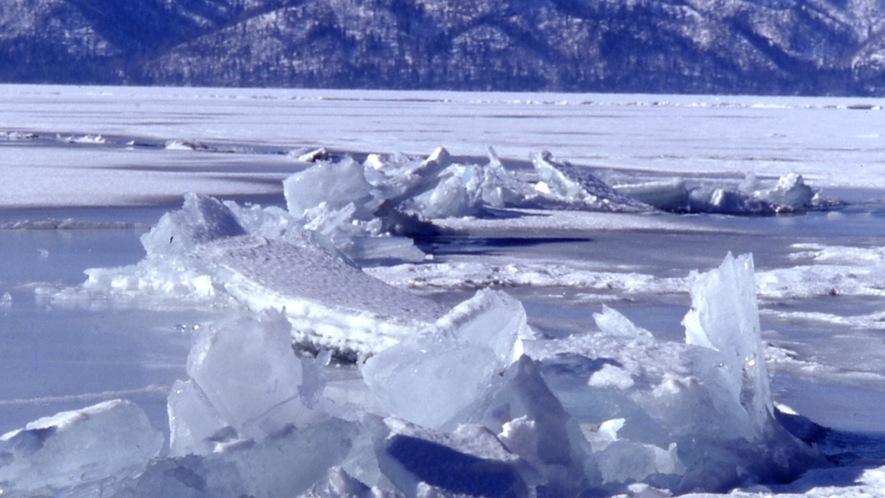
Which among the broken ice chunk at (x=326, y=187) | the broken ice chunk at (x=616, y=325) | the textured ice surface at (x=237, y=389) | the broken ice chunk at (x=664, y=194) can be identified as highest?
the textured ice surface at (x=237, y=389)

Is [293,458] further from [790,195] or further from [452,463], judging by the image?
[790,195]

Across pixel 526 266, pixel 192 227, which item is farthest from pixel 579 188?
pixel 192 227

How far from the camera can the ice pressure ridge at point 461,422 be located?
72.2 inches

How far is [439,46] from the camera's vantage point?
10000 centimetres

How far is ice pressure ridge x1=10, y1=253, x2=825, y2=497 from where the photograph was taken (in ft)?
6.02

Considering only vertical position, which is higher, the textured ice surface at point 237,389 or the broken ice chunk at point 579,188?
the textured ice surface at point 237,389

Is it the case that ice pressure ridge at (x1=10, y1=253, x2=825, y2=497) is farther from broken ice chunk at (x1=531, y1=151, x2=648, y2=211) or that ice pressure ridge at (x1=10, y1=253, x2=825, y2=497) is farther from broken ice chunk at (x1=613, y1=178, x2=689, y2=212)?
broken ice chunk at (x1=613, y1=178, x2=689, y2=212)

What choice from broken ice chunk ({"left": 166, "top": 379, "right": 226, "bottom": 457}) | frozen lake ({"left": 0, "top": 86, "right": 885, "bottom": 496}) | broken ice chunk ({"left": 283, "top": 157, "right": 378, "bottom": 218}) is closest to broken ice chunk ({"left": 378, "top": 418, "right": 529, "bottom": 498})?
broken ice chunk ({"left": 166, "top": 379, "right": 226, "bottom": 457})

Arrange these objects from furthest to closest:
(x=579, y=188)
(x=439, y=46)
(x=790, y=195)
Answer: (x=439, y=46)
(x=579, y=188)
(x=790, y=195)

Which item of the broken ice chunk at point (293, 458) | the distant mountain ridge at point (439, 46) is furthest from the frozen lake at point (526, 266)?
the distant mountain ridge at point (439, 46)

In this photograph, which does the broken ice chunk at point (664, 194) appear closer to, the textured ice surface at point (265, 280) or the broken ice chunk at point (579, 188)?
the broken ice chunk at point (579, 188)

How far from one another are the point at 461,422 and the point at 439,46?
99.6 m

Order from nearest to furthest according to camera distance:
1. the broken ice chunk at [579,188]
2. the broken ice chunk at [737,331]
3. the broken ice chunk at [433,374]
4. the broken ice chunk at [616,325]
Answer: the broken ice chunk at [433,374] → the broken ice chunk at [737,331] → the broken ice chunk at [616,325] → the broken ice chunk at [579,188]

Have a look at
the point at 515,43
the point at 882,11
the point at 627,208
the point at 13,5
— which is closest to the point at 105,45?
the point at 13,5
